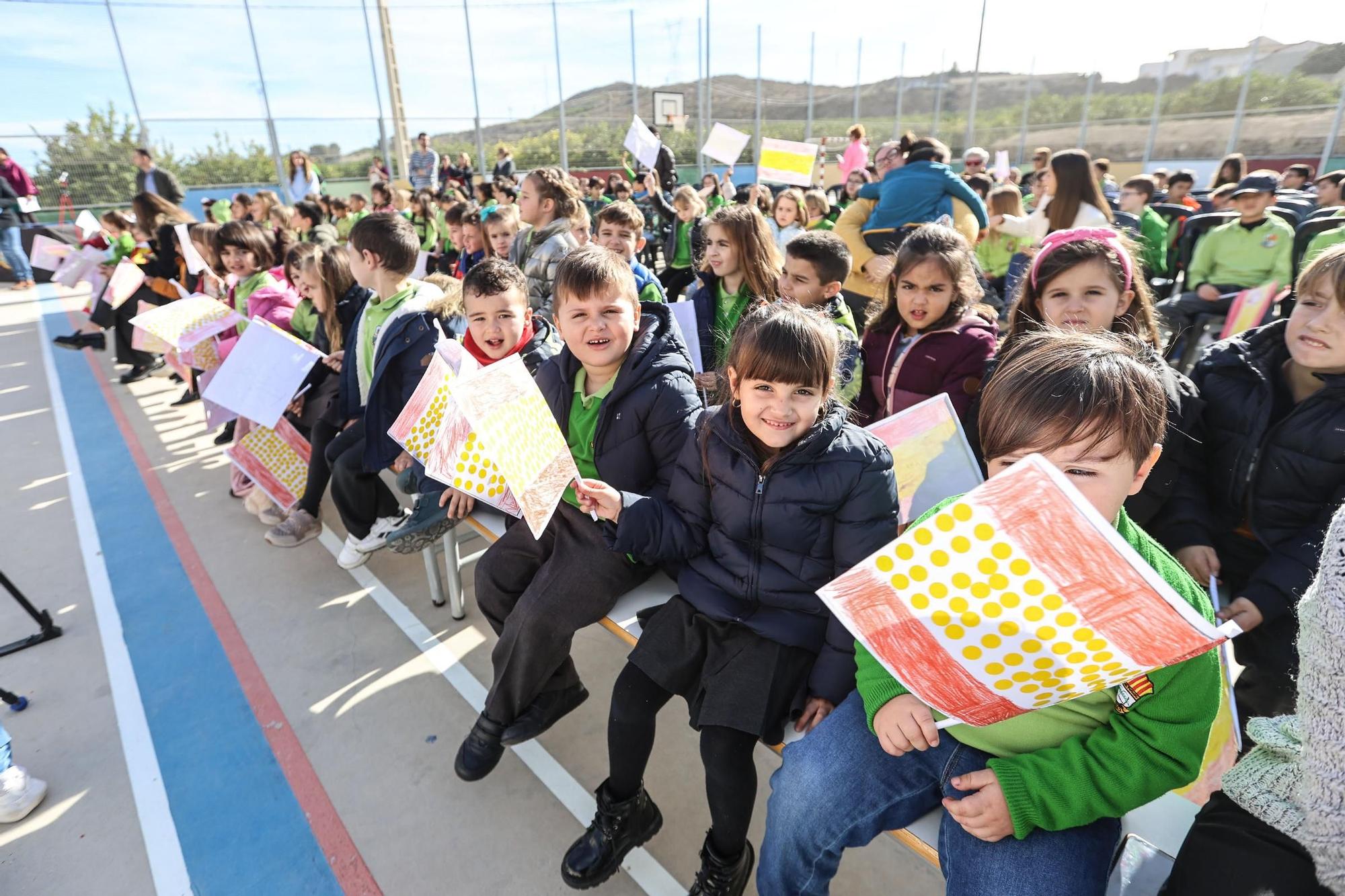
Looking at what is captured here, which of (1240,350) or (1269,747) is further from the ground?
(1240,350)

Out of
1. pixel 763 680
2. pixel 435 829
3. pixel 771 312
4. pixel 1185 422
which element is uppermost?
pixel 771 312

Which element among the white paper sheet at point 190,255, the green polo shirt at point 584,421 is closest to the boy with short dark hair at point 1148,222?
the green polo shirt at point 584,421

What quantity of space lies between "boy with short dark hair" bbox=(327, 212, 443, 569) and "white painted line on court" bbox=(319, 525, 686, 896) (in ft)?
0.76

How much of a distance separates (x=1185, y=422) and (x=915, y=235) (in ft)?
3.20

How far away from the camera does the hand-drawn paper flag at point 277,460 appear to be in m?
3.38

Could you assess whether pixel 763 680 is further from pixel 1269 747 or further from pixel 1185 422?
pixel 1185 422

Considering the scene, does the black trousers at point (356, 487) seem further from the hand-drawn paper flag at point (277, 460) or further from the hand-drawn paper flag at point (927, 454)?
the hand-drawn paper flag at point (927, 454)

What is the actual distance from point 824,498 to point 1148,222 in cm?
550

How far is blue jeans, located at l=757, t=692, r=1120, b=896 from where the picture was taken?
1168 mm

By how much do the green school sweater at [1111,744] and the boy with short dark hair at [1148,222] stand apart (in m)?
5.22

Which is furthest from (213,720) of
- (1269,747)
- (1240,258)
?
(1240,258)

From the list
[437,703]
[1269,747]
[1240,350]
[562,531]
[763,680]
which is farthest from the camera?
[437,703]

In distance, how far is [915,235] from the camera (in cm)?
230

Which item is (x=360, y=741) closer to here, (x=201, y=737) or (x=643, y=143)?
(x=201, y=737)
